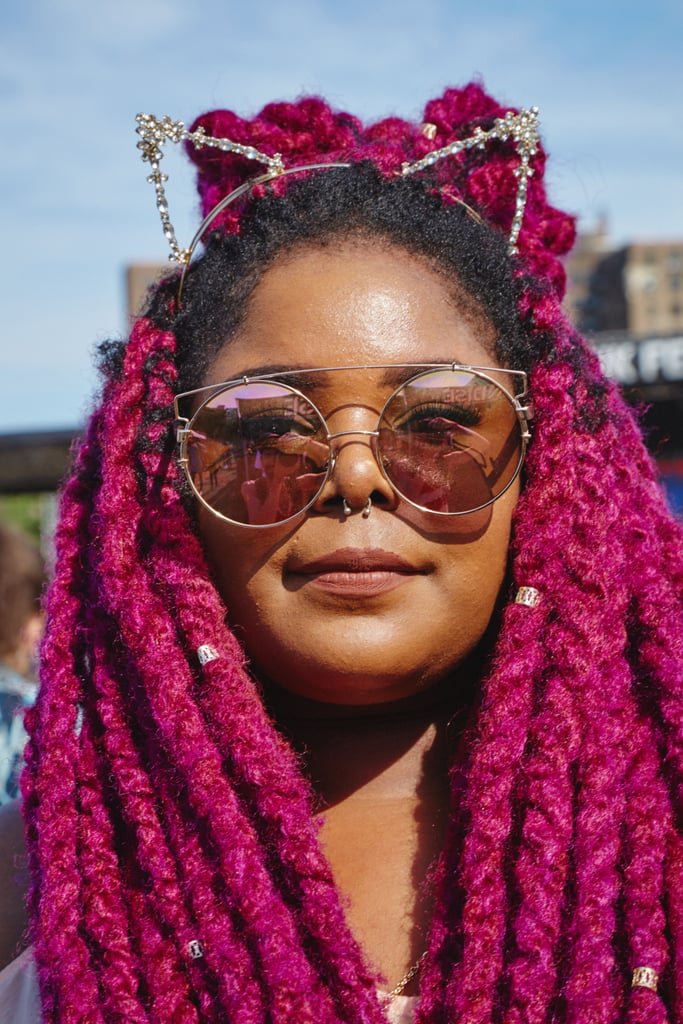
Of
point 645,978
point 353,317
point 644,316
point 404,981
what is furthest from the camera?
point 644,316

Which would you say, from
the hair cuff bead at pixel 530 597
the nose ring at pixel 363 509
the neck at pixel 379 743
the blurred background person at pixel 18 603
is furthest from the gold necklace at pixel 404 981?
the blurred background person at pixel 18 603

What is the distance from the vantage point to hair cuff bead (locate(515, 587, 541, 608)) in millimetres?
1712

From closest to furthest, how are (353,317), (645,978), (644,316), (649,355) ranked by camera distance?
(645,978)
(353,317)
(649,355)
(644,316)

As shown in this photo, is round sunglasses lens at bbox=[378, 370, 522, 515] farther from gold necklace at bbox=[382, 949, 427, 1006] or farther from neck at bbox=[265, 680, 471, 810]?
gold necklace at bbox=[382, 949, 427, 1006]

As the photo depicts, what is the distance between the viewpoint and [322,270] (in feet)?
5.96

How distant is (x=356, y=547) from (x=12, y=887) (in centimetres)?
94

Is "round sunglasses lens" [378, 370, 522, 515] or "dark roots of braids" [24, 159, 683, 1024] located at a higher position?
"round sunglasses lens" [378, 370, 522, 515]

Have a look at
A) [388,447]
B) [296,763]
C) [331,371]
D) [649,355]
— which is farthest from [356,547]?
[649,355]

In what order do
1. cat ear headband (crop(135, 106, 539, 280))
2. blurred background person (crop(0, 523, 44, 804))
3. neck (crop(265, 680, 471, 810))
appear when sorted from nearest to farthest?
1. neck (crop(265, 680, 471, 810))
2. cat ear headband (crop(135, 106, 539, 280))
3. blurred background person (crop(0, 523, 44, 804))

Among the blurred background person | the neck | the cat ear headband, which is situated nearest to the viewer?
the neck

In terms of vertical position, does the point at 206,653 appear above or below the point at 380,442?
below

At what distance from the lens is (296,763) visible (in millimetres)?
1791

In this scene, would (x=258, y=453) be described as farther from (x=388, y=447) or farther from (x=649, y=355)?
(x=649, y=355)

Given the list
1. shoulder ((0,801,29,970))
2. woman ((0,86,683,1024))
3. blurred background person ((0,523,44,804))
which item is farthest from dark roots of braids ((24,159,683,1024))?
blurred background person ((0,523,44,804))
